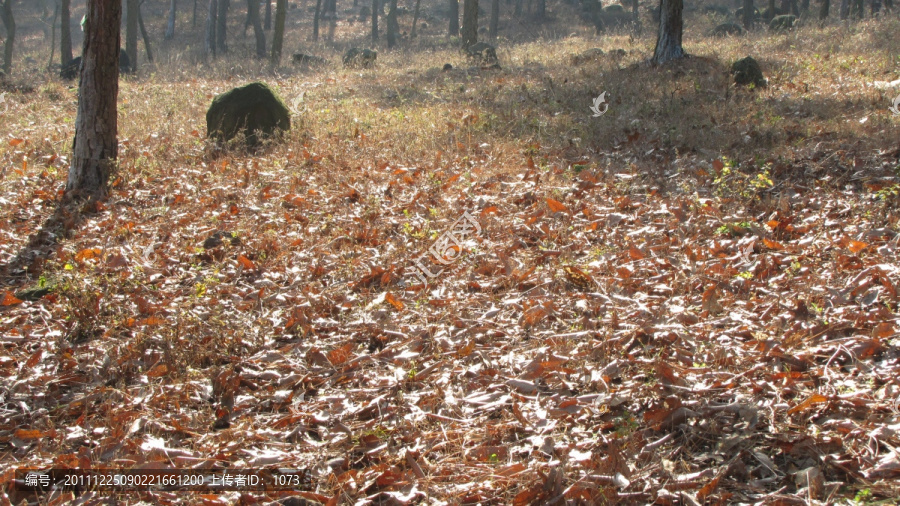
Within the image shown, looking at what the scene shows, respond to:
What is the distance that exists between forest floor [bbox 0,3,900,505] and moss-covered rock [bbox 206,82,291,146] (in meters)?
0.45

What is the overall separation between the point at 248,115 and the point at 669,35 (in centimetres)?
853

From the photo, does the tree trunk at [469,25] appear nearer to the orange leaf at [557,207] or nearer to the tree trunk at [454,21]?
the tree trunk at [454,21]

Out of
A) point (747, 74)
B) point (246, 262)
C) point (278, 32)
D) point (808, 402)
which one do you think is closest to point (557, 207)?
point (246, 262)

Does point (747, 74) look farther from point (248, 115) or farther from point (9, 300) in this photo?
point (9, 300)

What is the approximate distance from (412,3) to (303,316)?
4915 centimetres

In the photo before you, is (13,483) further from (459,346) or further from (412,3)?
(412,3)

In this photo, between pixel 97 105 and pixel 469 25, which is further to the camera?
pixel 469 25

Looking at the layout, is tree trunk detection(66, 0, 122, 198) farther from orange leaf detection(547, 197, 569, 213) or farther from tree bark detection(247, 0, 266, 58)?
tree bark detection(247, 0, 266, 58)

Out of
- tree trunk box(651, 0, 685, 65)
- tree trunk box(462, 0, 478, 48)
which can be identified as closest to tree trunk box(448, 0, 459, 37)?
tree trunk box(462, 0, 478, 48)

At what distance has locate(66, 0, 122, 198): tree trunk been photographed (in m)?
7.16

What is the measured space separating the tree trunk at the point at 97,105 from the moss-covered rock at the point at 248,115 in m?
1.81

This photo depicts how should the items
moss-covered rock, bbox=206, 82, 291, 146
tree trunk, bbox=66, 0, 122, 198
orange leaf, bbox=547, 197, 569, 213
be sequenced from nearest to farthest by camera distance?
orange leaf, bbox=547, 197, 569, 213, tree trunk, bbox=66, 0, 122, 198, moss-covered rock, bbox=206, 82, 291, 146

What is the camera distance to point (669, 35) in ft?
42.1

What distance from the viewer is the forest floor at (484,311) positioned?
306 centimetres
